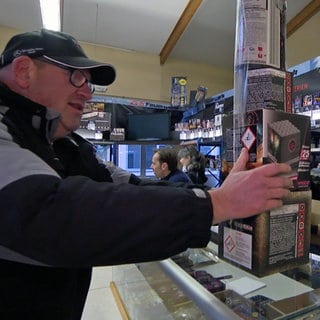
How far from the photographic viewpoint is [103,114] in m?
6.72

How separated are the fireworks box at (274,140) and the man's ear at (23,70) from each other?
625mm

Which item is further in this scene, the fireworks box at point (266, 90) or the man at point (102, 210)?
the fireworks box at point (266, 90)

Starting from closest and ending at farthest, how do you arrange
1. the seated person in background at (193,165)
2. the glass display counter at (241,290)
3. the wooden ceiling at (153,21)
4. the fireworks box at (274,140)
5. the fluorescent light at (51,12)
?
the fireworks box at (274,140)
the glass display counter at (241,290)
the seated person in background at (193,165)
the fluorescent light at (51,12)
the wooden ceiling at (153,21)

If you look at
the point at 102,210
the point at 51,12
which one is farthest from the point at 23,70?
the point at 51,12

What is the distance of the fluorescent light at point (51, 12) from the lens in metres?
4.71

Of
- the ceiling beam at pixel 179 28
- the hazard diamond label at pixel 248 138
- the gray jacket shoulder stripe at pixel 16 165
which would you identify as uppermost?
the ceiling beam at pixel 179 28

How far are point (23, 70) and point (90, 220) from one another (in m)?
0.62

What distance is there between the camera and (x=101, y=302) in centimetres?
267

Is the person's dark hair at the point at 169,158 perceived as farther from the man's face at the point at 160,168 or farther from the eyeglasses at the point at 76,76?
the eyeglasses at the point at 76,76

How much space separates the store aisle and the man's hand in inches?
88.6

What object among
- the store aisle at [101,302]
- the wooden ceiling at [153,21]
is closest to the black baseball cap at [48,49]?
the store aisle at [101,302]

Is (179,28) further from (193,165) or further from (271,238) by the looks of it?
(271,238)

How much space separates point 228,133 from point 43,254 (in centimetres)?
53

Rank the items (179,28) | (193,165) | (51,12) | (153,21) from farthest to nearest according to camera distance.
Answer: (179,28) → (153,21) → (51,12) → (193,165)
